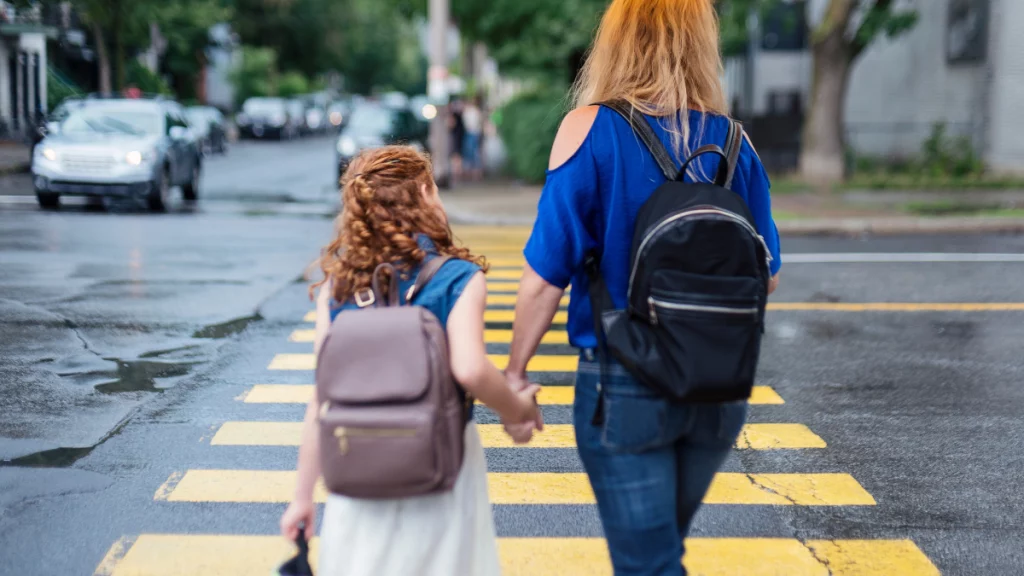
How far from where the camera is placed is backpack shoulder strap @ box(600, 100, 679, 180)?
260 cm

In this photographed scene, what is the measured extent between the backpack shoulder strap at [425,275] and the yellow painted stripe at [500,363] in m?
4.43

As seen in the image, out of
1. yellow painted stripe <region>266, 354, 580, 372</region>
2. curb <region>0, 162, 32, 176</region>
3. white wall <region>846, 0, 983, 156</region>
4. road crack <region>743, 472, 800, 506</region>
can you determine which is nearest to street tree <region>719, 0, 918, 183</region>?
white wall <region>846, 0, 983, 156</region>

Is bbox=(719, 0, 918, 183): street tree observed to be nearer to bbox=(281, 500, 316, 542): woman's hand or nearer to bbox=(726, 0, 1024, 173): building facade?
bbox=(726, 0, 1024, 173): building facade

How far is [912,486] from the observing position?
4906 millimetres

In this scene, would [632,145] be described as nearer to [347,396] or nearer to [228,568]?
[347,396]

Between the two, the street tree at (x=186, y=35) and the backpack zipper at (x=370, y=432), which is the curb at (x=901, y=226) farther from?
the street tree at (x=186, y=35)

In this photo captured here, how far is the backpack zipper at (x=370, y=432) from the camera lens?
2.36 metres

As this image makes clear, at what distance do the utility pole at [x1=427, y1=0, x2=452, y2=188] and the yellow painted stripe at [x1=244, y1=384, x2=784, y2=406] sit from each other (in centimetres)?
1483

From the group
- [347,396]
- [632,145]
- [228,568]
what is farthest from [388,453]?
[228,568]

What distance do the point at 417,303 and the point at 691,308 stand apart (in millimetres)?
601

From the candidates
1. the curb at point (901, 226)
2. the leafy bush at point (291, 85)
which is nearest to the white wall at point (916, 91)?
the curb at point (901, 226)

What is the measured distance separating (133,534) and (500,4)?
2157 centimetres

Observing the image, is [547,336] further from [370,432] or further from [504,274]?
[370,432]

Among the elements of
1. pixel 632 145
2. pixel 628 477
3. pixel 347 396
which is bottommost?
pixel 628 477
